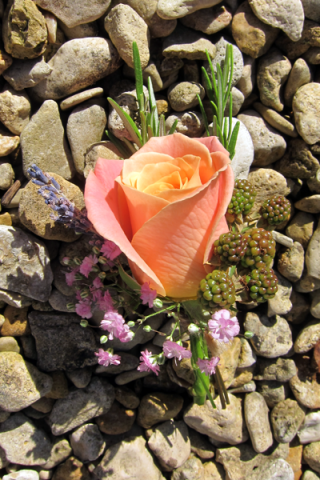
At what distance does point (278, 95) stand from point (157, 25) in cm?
64

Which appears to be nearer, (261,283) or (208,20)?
(261,283)

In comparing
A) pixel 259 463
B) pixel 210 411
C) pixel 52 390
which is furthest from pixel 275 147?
pixel 259 463

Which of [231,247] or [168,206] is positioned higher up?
[168,206]

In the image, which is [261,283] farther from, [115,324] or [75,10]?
[75,10]

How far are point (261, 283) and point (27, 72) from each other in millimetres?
1205

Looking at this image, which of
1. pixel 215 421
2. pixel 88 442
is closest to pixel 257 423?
pixel 215 421

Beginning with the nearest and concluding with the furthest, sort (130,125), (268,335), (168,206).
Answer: (168,206)
(130,125)
(268,335)

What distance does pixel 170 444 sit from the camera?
1.70 meters

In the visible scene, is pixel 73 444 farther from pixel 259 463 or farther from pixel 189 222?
pixel 189 222

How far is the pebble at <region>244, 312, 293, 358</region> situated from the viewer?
1.70 m

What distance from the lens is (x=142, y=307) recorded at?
166 cm

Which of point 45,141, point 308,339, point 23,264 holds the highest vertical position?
point 45,141

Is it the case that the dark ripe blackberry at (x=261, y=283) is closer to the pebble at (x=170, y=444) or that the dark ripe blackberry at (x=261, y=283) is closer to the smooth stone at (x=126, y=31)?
the smooth stone at (x=126, y=31)

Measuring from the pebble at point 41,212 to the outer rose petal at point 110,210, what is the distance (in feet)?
1.20
